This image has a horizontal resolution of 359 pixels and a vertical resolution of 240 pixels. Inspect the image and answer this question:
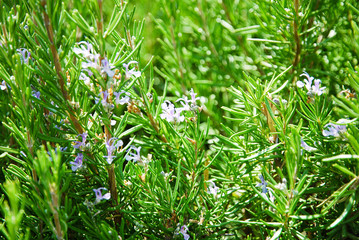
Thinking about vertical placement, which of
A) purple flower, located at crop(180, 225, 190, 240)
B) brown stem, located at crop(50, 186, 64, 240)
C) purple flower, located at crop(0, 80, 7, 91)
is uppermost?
purple flower, located at crop(0, 80, 7, 91)

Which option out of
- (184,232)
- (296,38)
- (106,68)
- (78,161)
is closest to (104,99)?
(106,68)

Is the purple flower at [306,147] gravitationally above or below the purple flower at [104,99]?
below

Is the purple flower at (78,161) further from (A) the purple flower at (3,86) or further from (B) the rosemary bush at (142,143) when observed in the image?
(A) the purple flower at (3,86)

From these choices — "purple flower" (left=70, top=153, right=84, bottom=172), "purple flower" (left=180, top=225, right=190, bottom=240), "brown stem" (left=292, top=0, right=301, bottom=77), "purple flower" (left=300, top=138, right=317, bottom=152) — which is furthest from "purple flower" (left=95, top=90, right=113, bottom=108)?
"brown stem" (left=292, top=0, right=301, bottom=77)

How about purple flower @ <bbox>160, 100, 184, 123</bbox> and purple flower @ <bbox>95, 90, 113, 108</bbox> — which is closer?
purple flower @ <bbox>95, 90, 113, 108</bbox>

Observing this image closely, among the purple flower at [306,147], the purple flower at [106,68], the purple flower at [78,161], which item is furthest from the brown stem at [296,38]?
the purple flower at [78,161]

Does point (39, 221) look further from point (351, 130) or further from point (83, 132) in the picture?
point (351, 130)

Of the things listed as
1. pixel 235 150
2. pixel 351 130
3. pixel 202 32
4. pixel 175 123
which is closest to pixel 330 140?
A: pixel 351 130

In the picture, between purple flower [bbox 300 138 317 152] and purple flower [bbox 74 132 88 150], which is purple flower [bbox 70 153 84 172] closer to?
purple flower [bbox 74 132 88 150]

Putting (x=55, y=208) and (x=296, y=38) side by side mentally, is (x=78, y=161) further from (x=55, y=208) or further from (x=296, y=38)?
(x=296, y=38)
